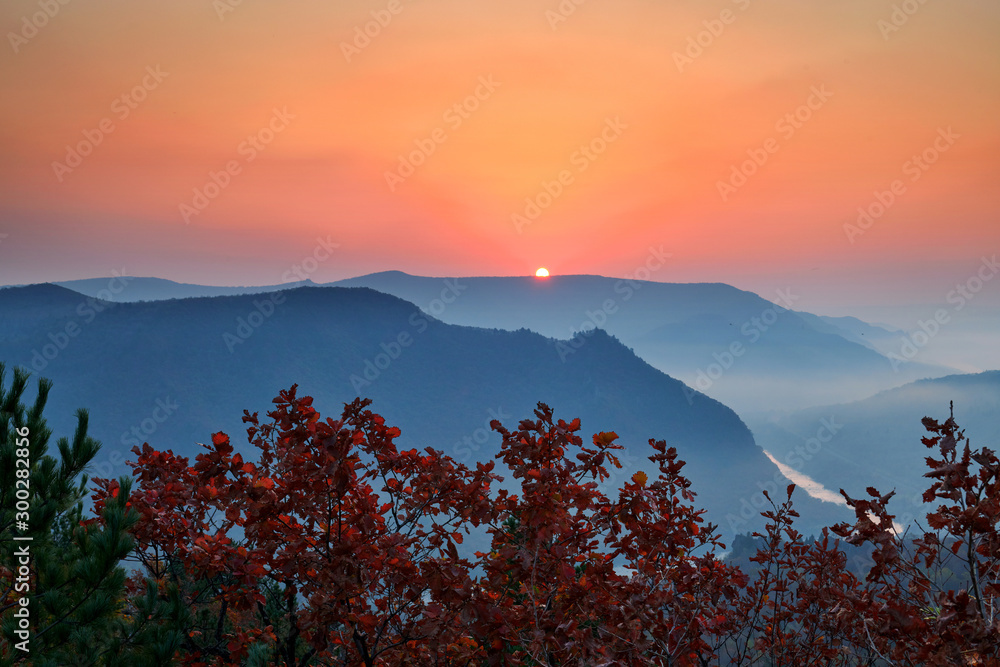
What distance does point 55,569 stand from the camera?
582cm

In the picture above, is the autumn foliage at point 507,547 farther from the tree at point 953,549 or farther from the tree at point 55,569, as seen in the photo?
the tree at point 55,569

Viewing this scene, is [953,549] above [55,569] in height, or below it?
above

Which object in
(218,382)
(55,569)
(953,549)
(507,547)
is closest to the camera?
(953,549)

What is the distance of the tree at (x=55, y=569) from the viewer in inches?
221

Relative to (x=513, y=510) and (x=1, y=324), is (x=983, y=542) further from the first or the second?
(x=1, y=324)

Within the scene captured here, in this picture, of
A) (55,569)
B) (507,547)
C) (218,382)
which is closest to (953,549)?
(507,547)

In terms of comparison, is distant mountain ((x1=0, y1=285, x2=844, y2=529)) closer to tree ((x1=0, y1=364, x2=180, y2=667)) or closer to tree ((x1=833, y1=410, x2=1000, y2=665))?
tree ((x1=0, y1=364, x2=180, y2=667))

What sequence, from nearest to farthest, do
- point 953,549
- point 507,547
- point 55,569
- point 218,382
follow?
point 953,549
point 507,547
point 55,569
point 218,382

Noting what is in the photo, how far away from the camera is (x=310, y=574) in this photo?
6.09 m

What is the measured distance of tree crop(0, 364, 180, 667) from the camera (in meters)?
5.62

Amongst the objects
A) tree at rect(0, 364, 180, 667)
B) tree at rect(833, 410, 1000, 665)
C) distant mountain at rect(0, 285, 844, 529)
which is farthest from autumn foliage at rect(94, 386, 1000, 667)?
distant mountain at rect(0, 285, 844, 529)

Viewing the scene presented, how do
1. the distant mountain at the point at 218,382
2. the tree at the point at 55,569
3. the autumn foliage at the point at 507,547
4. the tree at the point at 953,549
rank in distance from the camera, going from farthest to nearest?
the distant mountain at the point at 218,382
the tree at the point at 55,569
the autumn foliage at the point at 507,547
the tree at the point at 953,549

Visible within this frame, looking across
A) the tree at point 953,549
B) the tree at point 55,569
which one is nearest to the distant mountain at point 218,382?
the tree at point 55,569

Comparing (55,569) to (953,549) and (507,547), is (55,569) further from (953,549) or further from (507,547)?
(953,549)
